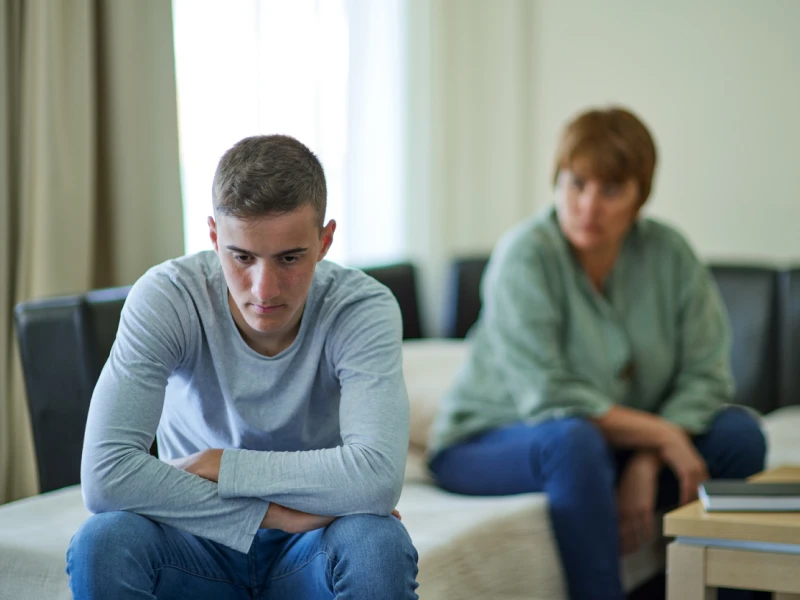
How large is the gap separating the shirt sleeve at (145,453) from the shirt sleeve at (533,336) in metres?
0.80

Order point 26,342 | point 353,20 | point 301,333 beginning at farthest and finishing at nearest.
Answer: point 353,20, point 26,342, point 301,333

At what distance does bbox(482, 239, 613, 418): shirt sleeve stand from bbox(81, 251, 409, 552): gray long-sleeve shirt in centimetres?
59

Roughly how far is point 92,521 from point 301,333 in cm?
38

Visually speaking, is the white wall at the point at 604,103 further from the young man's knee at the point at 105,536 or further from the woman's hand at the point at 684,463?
the young man's knee at the point at 105,536

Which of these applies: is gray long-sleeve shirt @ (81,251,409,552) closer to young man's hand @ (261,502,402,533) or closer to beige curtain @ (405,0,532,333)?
young man's hand @ (261,502,402,533)

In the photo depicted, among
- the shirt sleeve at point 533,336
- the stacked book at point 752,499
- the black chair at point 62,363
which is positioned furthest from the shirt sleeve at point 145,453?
the shirt sleeve at point 533,336

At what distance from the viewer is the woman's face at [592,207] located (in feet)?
6.70

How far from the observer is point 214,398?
145cm

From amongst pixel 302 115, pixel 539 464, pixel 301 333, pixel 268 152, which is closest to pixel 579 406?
pixel 539 464

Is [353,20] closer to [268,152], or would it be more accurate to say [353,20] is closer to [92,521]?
[268,152]

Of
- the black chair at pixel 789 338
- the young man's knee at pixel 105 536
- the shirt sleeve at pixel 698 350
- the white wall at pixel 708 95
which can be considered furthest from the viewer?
the white wall at pixel 708 95

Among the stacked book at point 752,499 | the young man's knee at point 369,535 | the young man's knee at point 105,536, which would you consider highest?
the young man's knee at point 105,536

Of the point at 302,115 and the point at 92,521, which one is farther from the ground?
the point at 302,115

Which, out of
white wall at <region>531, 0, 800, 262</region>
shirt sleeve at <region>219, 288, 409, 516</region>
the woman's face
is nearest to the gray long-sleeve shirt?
shirt sleeve at <region>219, 288, 409, 516</region>
